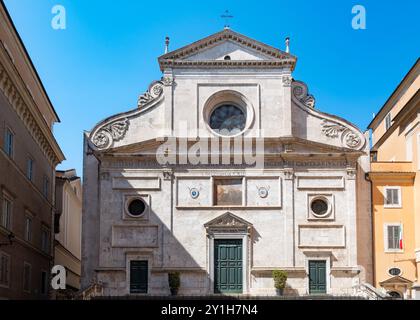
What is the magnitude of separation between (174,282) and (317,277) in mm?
6770

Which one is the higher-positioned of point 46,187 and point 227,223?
point 46,187

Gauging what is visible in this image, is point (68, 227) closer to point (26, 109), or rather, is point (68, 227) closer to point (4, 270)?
point (26, 109)

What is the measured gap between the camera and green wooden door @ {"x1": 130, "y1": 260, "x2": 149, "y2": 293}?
33594 millimetres

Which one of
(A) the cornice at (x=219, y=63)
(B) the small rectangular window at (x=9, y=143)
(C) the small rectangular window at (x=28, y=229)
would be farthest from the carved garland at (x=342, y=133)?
(B) the small rectangular window at (x=9, y=143)

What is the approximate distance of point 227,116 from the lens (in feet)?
118

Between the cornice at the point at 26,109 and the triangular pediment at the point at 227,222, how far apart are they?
9.20 metres

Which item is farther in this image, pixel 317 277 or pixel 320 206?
pixel 320 206

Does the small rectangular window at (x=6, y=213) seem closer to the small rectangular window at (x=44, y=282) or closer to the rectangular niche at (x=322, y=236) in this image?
the small rectangular window at (x=44, y=282)

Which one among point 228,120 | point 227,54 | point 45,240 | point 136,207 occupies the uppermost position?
point 227,54

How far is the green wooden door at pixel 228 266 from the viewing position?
3369cm

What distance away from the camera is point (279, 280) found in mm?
32719

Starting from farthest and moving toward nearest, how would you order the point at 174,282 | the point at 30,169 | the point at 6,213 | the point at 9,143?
1. the point at 174,282
2. the point at 30,169
3. the point at 9,143
4. the point at 6,213

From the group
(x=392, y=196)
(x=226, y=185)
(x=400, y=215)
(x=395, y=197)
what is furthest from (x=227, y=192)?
(x=400, y=215)
